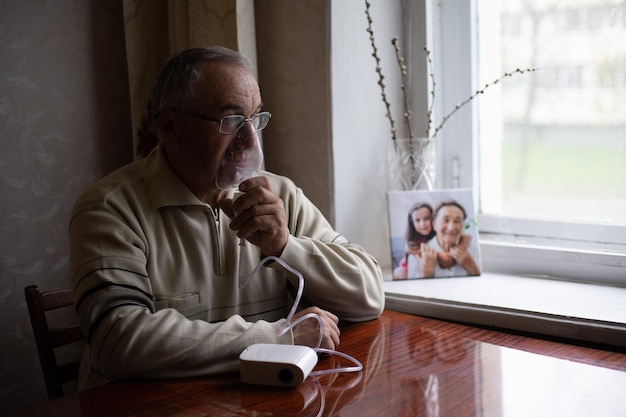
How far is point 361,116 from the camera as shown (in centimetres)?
207

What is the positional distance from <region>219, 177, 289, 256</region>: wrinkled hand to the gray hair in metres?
0.26

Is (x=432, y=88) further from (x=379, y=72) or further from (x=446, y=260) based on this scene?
(x=446, y=260)

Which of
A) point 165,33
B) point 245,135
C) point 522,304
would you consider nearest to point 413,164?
point 522,304

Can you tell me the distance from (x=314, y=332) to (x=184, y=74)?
662mm

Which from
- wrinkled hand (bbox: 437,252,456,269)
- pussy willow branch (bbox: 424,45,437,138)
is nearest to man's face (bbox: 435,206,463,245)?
wrinkled hand (bbox: 437,252,456,269)

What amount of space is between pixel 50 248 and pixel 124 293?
2.73 ft

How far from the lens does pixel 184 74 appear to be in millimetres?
1563

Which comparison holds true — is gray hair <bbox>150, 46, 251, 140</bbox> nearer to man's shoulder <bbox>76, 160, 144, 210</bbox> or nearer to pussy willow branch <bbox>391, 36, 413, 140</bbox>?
man's shoulder <bbox>76, 160, 144, 210</bbox>

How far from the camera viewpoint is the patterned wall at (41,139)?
6.51 feet

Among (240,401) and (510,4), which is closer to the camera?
(240,401)

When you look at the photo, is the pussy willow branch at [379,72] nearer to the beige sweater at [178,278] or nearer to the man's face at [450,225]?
the man's face at [450,225]

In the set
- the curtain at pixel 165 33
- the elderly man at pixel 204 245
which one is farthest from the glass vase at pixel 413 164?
the curtain at pixel 165 33

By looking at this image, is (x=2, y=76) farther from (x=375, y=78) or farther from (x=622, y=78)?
(x=622, y=78)

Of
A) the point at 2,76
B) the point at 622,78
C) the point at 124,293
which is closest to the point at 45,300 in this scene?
the point at 124,293
